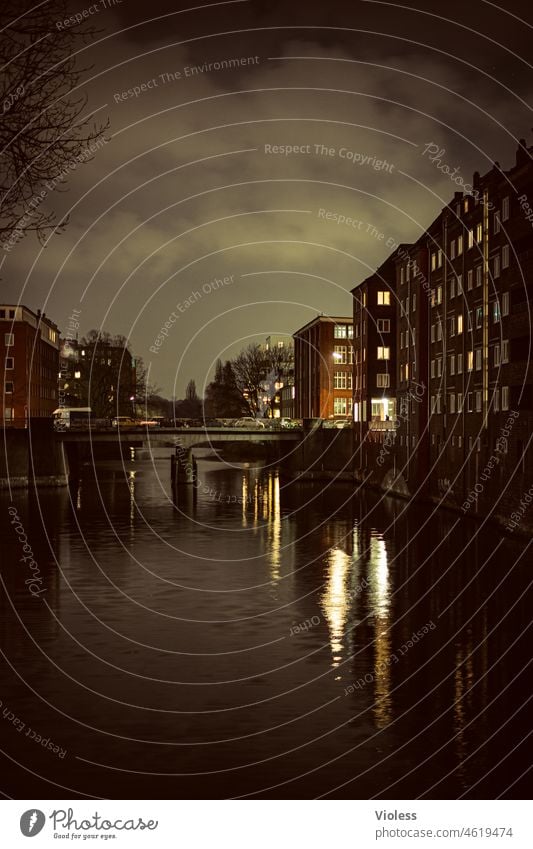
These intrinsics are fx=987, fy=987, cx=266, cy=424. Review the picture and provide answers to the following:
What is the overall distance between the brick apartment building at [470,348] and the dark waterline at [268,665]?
6.26 metres

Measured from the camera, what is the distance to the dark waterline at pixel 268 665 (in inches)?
872

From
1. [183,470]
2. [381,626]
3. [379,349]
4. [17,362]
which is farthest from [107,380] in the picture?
[381,626]

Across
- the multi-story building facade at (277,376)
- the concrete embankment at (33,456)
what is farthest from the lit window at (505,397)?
the multi-story building facade at (277,376)

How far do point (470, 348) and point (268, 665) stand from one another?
5416 centimetres

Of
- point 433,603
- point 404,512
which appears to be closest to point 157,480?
point 404,512

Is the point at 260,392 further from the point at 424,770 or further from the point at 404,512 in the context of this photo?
the point at 424,770

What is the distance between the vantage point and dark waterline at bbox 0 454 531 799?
22.1 metres

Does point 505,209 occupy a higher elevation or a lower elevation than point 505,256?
A: higher

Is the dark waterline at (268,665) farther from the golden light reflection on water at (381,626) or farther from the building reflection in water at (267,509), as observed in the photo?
the building reflection in water at (267,509)

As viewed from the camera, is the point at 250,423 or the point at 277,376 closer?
the point at 250,423

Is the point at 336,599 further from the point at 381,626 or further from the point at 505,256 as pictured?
the point at 505,256

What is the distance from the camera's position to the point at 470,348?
82.2m

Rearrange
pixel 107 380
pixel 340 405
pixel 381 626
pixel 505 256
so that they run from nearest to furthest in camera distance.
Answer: pixel 381 626 < pixel 505 256 < pixel 340 405 < pixel 107 380

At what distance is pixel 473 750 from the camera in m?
23.5
